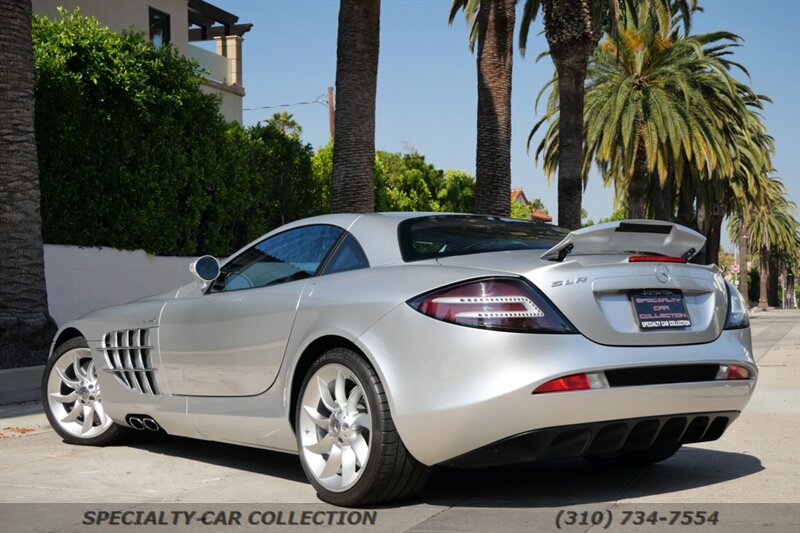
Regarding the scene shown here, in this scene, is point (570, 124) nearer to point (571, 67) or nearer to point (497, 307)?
point (571, 67)

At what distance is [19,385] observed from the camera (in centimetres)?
1041

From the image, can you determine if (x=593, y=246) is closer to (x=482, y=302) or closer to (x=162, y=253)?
(x=482, y=302)

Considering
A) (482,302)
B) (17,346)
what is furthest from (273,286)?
(17,346)

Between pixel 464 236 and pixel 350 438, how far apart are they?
120cm

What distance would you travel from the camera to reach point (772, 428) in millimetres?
8188

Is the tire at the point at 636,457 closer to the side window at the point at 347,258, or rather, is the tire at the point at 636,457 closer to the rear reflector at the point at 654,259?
the rear reflector at the point at 654,259

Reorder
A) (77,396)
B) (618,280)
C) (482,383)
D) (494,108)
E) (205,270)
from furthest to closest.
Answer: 1. (494,108)
2. (77,396)
3. (205,270)
4. (618,280)
5. (482,383)

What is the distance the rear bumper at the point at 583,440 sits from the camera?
484cm

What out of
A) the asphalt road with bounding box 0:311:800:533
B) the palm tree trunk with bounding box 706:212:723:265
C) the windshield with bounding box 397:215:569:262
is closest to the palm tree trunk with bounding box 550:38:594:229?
the asphalt road with bounding box 0:311:800:533

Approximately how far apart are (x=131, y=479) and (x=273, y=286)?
4.40 ft

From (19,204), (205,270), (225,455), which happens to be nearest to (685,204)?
(19,204)

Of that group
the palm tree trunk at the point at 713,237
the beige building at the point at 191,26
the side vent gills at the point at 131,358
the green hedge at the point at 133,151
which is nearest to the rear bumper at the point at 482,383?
the side vent gills at the point at 131,358

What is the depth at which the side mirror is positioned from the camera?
6434mm

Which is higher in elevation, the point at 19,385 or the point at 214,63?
the point at 214,63
